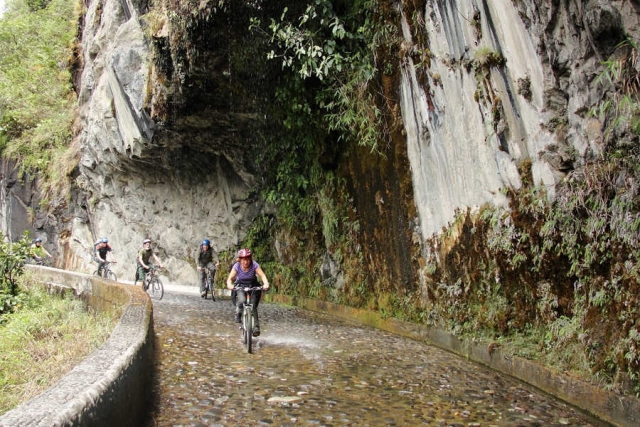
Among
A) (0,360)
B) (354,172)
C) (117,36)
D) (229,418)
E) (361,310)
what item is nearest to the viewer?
(229,418)

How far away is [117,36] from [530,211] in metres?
15.9

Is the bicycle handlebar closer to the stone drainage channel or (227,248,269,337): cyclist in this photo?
(227,248,269,337): cyclist

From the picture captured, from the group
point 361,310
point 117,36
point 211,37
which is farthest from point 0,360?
point 117,36

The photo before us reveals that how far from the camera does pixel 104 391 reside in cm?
418

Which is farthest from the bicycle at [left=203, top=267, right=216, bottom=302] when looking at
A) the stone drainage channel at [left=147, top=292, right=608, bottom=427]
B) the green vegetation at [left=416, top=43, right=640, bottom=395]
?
the green vegetation at [left=416, top=43, right=640, bottom=395]

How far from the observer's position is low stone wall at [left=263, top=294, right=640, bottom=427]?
18.4 feet

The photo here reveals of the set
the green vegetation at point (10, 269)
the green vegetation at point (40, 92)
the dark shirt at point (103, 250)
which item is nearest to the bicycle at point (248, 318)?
the green vegetation at point (10, 269)

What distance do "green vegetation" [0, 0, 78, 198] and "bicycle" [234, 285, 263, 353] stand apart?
21.8m

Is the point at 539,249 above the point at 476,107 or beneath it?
beneath

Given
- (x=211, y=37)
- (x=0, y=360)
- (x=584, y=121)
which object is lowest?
(x=0, y=360)

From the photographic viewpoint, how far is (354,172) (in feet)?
46.1

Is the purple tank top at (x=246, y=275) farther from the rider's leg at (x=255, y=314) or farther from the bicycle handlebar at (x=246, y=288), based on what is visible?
the rider's leg at (x=255, y=314)

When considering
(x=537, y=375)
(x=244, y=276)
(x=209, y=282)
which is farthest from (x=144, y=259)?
(x=537, y=375)

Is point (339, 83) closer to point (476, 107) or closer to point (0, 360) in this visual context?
point (476, 107)
